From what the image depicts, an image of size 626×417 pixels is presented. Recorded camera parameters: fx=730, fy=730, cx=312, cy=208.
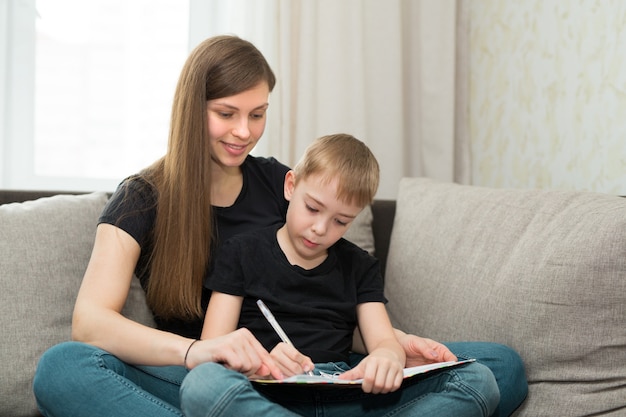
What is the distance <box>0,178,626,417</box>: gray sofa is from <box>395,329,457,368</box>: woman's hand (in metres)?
0.20

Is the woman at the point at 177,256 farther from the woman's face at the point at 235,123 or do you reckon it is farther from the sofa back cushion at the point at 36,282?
the sofa back cushion at the point at 36,282

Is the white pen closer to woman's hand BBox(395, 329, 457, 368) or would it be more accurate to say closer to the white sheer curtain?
woman's hand BBox(395, 329, 457, 368)

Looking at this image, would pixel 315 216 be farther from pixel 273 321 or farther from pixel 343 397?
pixel 343 397

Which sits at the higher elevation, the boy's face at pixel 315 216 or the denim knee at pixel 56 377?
the boy's face at pixel 315 216

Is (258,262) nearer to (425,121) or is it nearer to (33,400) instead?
(33,400)

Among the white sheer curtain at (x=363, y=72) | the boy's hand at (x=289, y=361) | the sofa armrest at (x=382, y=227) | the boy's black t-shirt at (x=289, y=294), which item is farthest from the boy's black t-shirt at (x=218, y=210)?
the white sheer curtain at (x=363, y=72)

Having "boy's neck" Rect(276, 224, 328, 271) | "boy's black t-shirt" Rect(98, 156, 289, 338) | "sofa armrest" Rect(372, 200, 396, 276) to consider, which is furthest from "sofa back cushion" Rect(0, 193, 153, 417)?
"sofa armrest" Rect(372, 200, 396, 276)

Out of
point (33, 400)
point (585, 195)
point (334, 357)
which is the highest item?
point (585, 195)

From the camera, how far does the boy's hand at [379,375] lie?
1.20 meters

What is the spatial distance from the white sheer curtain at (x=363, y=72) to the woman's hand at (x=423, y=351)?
1.07m

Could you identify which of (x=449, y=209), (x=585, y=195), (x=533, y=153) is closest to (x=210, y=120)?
(x=449, y=209)

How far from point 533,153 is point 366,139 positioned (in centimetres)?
56

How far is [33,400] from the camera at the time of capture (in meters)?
1.54

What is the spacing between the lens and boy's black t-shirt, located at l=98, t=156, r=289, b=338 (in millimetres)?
1478
